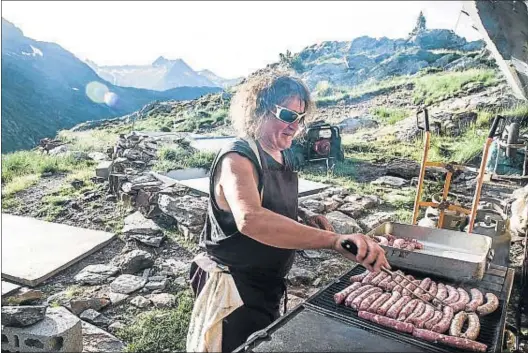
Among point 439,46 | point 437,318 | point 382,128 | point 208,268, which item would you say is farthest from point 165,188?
point 439,46

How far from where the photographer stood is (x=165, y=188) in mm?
4762

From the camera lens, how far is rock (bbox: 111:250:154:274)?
3.66 m

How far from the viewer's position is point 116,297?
331 centimetres

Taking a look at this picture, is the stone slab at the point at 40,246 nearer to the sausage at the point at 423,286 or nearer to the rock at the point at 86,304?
the rock at the point at 86,304

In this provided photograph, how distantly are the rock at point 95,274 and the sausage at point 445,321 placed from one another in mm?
2905

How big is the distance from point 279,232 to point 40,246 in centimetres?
354

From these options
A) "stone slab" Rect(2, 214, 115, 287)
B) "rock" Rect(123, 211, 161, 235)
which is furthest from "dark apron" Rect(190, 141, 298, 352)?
"rock" Rect(123, 211, 161, 235)

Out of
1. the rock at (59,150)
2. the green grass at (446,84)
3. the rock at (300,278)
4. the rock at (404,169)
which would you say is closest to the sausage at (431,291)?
the rock at (300,278)

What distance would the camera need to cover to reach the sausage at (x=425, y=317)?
1.61 metres

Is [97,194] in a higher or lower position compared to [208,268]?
lower

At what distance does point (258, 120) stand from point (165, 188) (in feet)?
11.0

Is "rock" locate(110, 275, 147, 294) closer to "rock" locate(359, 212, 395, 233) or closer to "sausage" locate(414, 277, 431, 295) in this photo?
"sausage" locate(414, 277, 431, 295)

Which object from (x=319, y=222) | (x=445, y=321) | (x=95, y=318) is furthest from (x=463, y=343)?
(x=95, y=318)

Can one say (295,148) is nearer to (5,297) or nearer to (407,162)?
(407,162)
